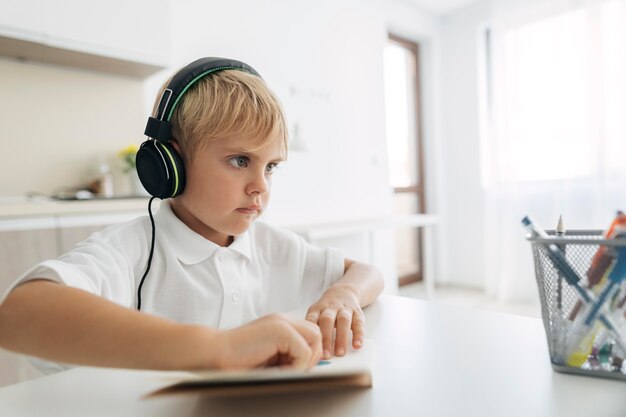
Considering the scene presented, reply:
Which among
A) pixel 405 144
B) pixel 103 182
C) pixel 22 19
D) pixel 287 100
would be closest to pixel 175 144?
pixel 22 19

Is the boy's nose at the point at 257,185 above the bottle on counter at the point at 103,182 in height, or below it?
below

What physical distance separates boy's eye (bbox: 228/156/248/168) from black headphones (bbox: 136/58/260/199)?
8cm

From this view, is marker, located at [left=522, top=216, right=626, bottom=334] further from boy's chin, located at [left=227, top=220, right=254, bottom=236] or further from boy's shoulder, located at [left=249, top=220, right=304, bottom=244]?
boy's shoulder, located at [left=249, top=220, right=304, bottom=244]

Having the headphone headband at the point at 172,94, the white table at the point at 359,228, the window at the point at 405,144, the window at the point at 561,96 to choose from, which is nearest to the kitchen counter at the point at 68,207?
the white table at the point at 359,228

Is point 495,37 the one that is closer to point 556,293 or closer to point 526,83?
point 526,83

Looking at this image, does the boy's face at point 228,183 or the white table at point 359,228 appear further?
the white table at point 359,228

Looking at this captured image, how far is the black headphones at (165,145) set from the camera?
0.69 metres

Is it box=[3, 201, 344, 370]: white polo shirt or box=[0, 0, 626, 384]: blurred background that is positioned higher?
box=[0, 0, 626, 384]: blurred background

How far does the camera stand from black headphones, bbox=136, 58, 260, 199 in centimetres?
69

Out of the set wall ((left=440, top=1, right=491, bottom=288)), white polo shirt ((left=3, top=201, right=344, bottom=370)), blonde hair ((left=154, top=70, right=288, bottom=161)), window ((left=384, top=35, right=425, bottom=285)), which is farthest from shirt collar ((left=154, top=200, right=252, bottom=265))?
wall ((left=440, top=1, right=491, bottom=288))

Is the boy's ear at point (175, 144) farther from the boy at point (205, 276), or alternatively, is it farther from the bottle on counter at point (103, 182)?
the bottle on counter at point (103, 182)

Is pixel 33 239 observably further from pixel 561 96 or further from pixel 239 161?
pixel 561 96

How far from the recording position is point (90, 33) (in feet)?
6.23

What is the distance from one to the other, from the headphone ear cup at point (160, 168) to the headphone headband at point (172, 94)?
19 millimetres
